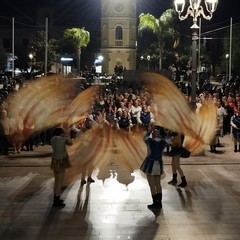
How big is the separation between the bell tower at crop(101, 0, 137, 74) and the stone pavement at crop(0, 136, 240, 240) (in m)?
51.2

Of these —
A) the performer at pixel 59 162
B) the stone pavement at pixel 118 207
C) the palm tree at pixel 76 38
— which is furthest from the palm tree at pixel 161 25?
the performer at pixel 59 162

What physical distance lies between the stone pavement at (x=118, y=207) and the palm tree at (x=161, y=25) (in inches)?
1681

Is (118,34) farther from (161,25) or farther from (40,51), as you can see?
(40,51)

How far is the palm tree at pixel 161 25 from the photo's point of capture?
56.2 meters

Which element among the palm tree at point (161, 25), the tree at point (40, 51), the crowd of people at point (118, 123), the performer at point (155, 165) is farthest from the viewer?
the tree at point (40, 51)

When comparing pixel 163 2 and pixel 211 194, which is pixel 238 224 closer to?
pixel 211 194

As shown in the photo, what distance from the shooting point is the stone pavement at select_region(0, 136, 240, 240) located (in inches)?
353

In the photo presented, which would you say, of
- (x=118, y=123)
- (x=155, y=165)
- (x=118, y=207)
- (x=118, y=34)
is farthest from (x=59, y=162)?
(x=118, y=34)

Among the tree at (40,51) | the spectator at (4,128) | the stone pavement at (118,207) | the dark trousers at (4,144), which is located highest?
the tree at (40,51)

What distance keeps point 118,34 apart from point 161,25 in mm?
10110

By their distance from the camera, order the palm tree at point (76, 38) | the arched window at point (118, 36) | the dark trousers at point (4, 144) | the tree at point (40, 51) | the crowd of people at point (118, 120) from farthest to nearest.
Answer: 1. the arched window at point (118, 36)
2. the palm tree at point (76, 38)
3. the tree at point (40, 51)
4. the crowd of people at point (118, 120)
5. the dark trousers at point (4, 144)

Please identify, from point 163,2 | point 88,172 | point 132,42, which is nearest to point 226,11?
point 163,2

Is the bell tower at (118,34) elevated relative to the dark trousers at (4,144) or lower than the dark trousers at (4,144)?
elevated

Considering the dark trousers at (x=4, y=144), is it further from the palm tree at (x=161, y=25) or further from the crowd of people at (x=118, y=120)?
the palm tree at (x=161, y=25)
